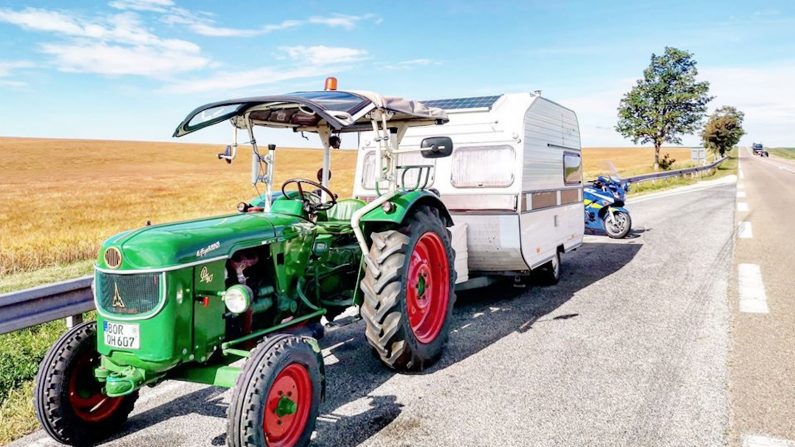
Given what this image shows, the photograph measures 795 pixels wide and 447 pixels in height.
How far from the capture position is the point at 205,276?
3.56 m

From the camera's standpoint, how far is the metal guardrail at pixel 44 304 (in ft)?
13.5

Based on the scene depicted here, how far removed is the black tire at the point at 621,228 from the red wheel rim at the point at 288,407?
995 cm

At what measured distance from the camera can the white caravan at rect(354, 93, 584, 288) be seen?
21.8 feet

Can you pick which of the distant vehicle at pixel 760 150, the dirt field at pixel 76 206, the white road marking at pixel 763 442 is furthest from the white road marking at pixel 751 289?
the distant vehicle at pixel 760 150

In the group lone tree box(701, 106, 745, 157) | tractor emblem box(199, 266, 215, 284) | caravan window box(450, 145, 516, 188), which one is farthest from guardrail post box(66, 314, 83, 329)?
lone tree box(701, 106, 745, 157)

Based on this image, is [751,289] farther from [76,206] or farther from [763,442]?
[76,206]

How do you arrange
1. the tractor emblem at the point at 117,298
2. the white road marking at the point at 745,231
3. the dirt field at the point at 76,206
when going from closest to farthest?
the tractor emblem at the point at 117,298
the dirt field at the point at 76,206
the white road marking at the point at 745,231

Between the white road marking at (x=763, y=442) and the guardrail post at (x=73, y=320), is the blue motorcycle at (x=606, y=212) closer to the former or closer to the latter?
the white road marking at (x=763, y=442)

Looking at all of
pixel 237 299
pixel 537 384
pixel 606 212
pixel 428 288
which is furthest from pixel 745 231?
pixel 237 299

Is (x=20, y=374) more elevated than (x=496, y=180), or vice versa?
(x=496, y=180)

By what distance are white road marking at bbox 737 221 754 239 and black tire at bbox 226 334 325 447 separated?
11.0 metres

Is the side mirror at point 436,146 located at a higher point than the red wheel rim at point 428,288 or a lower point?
higher

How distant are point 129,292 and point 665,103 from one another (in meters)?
47.9

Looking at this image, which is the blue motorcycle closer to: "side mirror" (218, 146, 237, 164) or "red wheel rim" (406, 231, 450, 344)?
"red wheel rim" (406, 231, 450, 344)
